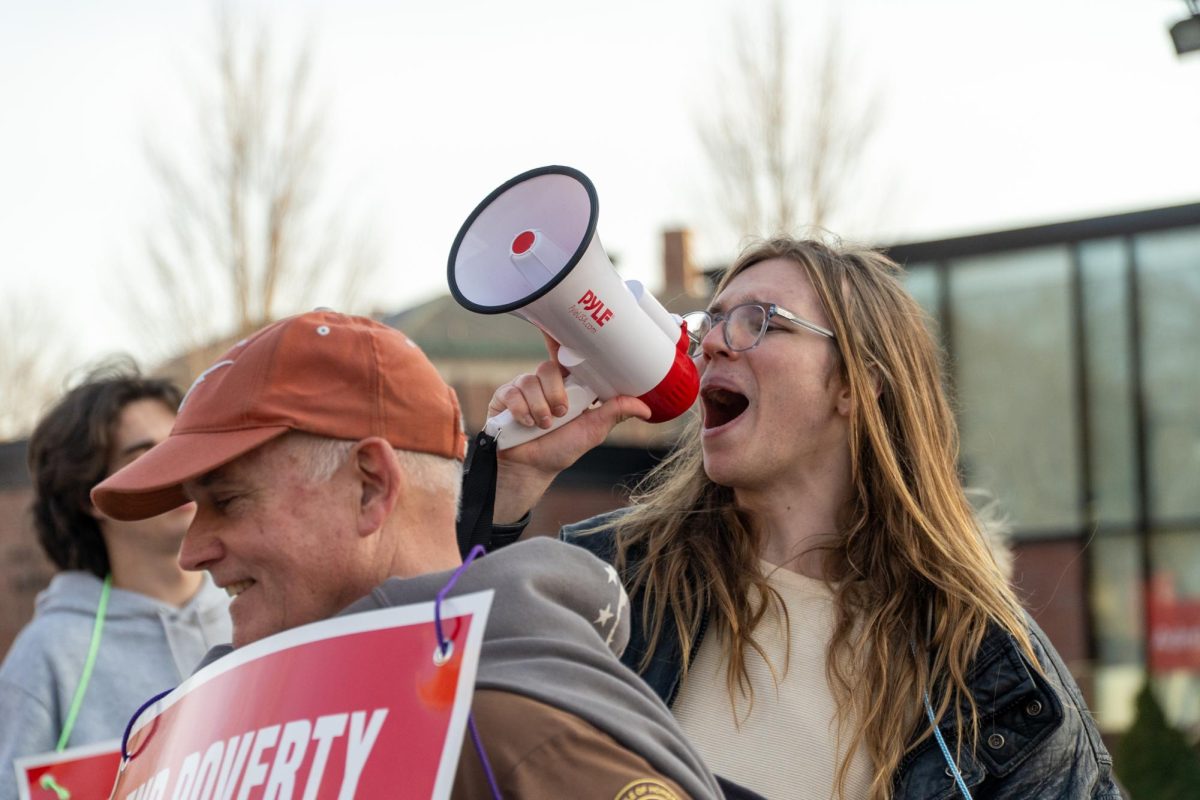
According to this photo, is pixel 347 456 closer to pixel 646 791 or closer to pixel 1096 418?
pixel 646 791

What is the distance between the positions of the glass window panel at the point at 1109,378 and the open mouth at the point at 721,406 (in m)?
10.1

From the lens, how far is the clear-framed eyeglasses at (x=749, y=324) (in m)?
3.20

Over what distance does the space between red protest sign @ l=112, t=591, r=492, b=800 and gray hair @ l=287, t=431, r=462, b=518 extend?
8.5 inches

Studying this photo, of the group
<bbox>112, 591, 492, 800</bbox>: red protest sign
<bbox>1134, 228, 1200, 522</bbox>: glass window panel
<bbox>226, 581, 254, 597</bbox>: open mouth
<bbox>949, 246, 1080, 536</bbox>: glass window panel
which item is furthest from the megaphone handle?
<bbox>1134, 228, 1200, 522</bbox>: glass window panel

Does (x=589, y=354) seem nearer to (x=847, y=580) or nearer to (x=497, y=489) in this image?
(x=497, y=489)

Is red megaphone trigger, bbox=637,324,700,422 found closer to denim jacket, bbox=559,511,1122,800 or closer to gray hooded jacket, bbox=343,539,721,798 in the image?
denim jacket, bbox=559,511,1122,800

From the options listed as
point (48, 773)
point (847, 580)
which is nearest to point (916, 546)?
point (847, 580)

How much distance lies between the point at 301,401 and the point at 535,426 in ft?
3.55

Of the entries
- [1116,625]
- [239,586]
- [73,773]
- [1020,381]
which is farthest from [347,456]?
[1020,381]

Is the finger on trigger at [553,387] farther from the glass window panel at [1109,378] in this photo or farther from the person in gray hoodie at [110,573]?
the glass window panel at [1109,378]

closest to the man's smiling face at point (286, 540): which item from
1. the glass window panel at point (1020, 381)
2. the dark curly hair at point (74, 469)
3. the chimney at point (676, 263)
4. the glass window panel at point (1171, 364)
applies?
the dark curly hair at point (74, 469)

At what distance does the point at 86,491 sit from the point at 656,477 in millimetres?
1510

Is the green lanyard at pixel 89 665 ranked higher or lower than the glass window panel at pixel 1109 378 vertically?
higher

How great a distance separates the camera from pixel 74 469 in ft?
12.9
